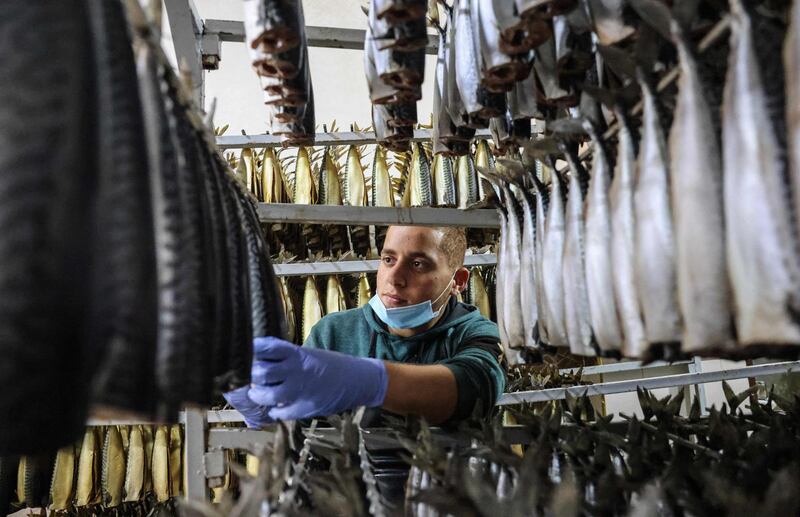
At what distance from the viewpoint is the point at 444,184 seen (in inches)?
150

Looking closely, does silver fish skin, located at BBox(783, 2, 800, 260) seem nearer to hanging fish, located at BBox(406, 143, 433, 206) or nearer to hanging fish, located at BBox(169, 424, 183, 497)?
hanging fish, located at BBox(406, 143, 433, 206)

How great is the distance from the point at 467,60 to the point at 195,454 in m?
1.52

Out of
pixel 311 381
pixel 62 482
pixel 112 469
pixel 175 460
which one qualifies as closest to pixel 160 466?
pixel 175 460

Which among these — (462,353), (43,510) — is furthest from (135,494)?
(462,353)

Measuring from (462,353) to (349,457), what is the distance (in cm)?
103

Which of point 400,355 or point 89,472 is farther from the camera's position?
point 89,472

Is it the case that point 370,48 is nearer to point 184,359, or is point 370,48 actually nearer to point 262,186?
point 184,359

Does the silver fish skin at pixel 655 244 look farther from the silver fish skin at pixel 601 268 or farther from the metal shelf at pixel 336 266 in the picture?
the metal shelf at pixel 336 266

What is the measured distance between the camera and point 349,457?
1313mm

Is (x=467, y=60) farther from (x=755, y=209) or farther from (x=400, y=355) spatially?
(x=400, y=355)

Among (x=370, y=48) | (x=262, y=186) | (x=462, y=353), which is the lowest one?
(x=462, y=353)

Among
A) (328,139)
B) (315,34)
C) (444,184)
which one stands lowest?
(444,184)

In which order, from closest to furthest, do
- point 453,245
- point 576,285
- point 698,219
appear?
point 698,219 < point 576,285 < point 453,245

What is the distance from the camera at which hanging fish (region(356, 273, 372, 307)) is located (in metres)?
3.81
